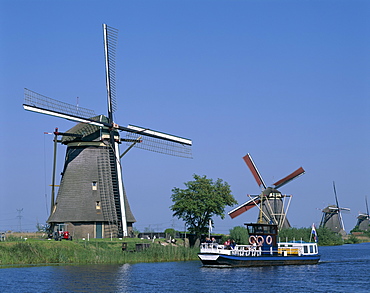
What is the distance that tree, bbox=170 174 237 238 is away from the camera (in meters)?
71.1

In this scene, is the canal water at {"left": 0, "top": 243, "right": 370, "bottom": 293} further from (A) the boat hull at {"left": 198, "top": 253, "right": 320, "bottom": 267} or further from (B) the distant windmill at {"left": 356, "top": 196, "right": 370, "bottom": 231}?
(B) the distant windmill at {"left": 356, "top": 196, "right": 370, "bottom": 231}

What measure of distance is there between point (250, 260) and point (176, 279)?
13.2 meters

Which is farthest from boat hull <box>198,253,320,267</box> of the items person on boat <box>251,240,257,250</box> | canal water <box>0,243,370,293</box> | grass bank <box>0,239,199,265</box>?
grass bank <box>0,239,199,265</box>

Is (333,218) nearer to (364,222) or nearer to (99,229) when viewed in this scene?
(364,222)

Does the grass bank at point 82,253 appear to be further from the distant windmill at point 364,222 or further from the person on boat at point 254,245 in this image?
the distant windmill at point 364,222

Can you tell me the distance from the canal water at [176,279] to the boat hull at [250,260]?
2.95 ft

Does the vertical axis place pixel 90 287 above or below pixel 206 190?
below

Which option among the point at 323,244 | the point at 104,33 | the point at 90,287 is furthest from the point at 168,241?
the point at 323,244

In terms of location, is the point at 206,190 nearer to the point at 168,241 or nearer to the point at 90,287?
the point at 168,241

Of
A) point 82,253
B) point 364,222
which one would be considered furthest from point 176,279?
point 364,222

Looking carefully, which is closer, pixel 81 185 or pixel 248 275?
pixel 248 275

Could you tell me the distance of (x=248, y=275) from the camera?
47875 mm

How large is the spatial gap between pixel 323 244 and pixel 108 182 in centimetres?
6281

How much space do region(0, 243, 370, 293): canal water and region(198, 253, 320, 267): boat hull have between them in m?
0.90
